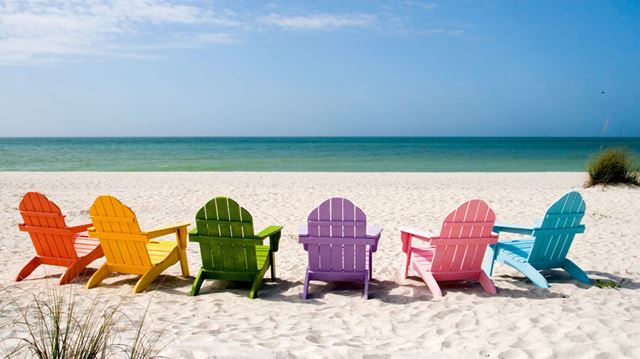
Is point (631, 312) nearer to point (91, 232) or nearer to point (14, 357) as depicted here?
point (14, 357)

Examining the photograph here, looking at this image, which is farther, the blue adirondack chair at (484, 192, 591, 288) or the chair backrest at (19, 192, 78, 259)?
the chair backrest at (19, 192, 78, 259)

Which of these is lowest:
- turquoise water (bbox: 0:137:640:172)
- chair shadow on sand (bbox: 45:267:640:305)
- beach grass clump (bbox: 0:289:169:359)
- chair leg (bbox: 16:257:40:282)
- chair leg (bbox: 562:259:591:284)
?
turquoise water (bbox: 0:137:640:172)

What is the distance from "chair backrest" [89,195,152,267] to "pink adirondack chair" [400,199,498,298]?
112 inches

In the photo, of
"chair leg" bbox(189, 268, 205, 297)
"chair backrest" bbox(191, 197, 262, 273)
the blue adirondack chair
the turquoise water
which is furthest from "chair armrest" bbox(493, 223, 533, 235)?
the turquoise water

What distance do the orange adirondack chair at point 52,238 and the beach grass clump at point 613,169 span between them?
13018 millimetres

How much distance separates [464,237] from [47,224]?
435cm


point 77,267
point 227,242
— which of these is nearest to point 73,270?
point 77,267

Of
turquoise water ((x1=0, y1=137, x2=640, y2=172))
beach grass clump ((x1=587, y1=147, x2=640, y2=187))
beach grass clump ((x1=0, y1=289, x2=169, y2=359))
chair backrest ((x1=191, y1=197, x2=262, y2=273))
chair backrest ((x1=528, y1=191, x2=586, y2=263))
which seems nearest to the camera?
beach grass clump ((x1=0, y1=289, x2=169, y2=359))

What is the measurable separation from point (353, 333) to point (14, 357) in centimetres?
222

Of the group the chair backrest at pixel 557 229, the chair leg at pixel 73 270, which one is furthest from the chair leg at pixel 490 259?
the chair leg at pixel 73 270

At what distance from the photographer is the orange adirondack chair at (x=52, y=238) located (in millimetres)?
4637

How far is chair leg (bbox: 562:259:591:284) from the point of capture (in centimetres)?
468

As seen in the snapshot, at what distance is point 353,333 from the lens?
343cm

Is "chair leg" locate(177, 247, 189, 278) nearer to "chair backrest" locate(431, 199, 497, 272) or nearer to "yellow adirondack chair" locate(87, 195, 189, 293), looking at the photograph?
"yellow adirondack chair" locate(87, 195, 189, 293)
